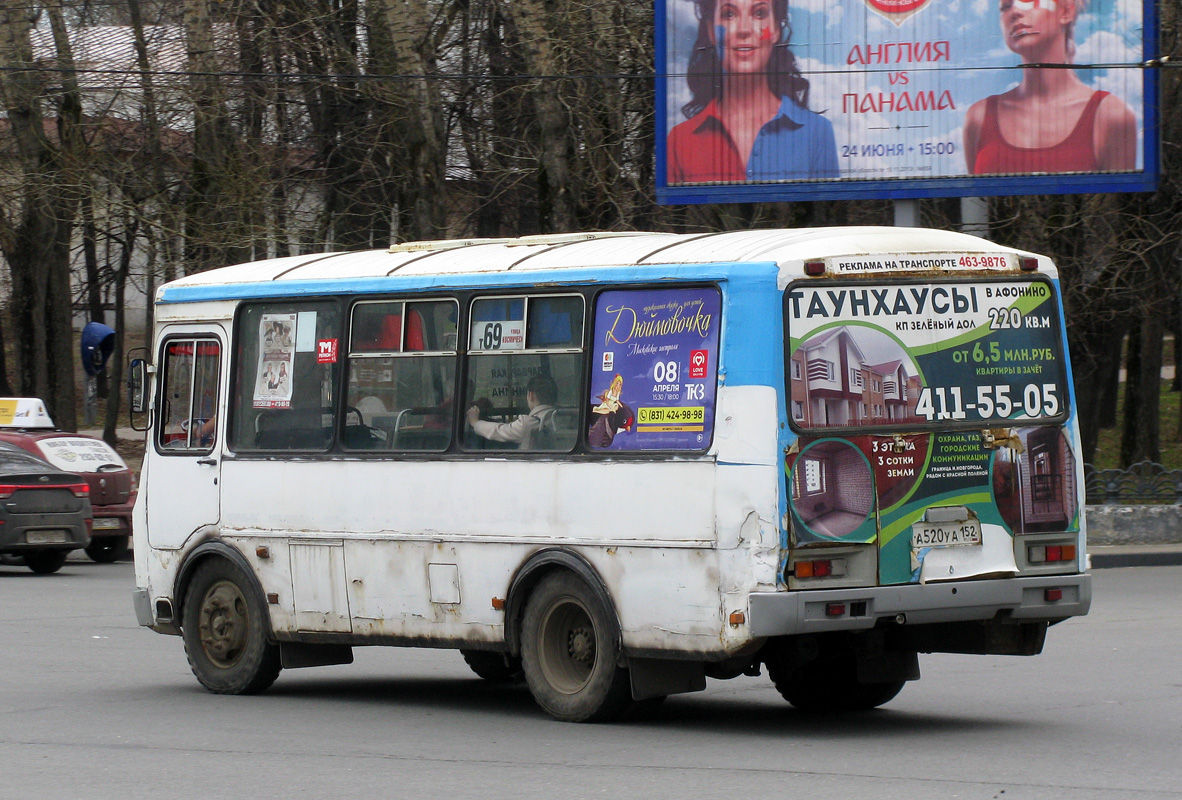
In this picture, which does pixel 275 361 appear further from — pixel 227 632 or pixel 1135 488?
pixel 1135 488

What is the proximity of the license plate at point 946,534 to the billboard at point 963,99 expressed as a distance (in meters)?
13.5

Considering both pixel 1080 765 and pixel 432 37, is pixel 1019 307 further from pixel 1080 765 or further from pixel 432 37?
pixel 432 37

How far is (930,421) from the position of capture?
861 cm

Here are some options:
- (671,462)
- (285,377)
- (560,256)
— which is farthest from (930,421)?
(285,377)

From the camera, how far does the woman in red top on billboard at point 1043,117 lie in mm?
21484

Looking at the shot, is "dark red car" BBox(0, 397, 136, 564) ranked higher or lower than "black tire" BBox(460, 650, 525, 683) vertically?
higher

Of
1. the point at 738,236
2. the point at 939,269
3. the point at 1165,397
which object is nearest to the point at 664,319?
the point at 738,236

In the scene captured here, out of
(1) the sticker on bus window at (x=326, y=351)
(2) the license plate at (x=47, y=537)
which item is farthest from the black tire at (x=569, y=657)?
(2) the license plate at (x=47, y=537)

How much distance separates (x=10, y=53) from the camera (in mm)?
25719

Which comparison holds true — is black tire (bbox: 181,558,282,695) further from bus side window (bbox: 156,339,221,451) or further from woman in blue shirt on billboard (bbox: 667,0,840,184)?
woman in blue shirt on billboard (bbox: 667,0,840,184)

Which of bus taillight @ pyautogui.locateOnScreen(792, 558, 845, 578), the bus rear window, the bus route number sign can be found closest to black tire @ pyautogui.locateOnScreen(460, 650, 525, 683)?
the bus route number sign

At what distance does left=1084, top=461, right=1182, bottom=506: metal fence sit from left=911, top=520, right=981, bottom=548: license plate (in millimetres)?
13291

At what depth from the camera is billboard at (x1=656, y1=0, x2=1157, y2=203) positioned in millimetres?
21469

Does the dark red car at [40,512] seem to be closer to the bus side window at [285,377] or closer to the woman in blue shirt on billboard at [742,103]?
the woman in blue shirt on billboard at [742,103]
